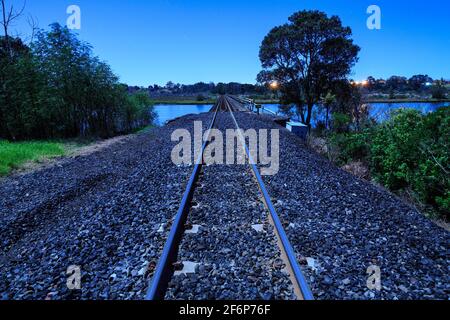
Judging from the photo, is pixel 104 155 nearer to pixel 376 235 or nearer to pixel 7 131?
pixel 7 131

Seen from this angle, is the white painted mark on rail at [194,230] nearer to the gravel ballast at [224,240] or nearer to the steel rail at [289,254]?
the gravel ballast at [224,240]

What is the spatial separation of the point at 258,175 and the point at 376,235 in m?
2.44

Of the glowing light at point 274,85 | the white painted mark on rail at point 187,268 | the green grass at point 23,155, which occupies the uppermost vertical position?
the glowing light at point 274,85

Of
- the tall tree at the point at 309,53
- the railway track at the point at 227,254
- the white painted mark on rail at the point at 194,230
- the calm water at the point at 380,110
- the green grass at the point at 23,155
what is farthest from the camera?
the tall tree at the point at 309,53

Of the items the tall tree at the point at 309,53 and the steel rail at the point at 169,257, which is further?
the tall tree at the point at 309,53

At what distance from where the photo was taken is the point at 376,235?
3.32 meters

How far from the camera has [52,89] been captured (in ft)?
42.6

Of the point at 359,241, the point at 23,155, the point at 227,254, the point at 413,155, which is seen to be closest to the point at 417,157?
the point at 413,155

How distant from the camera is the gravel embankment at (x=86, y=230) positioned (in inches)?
100

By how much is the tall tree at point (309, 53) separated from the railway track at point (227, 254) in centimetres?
1876

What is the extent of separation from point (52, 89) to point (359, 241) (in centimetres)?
1500

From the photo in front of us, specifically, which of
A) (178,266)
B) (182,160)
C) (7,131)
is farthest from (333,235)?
(7,131)

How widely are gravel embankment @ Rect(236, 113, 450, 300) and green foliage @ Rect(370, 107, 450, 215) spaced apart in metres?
1.41

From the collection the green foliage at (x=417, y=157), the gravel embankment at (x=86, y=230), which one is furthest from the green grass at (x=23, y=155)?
the green foliage at (x=417, y=157)
